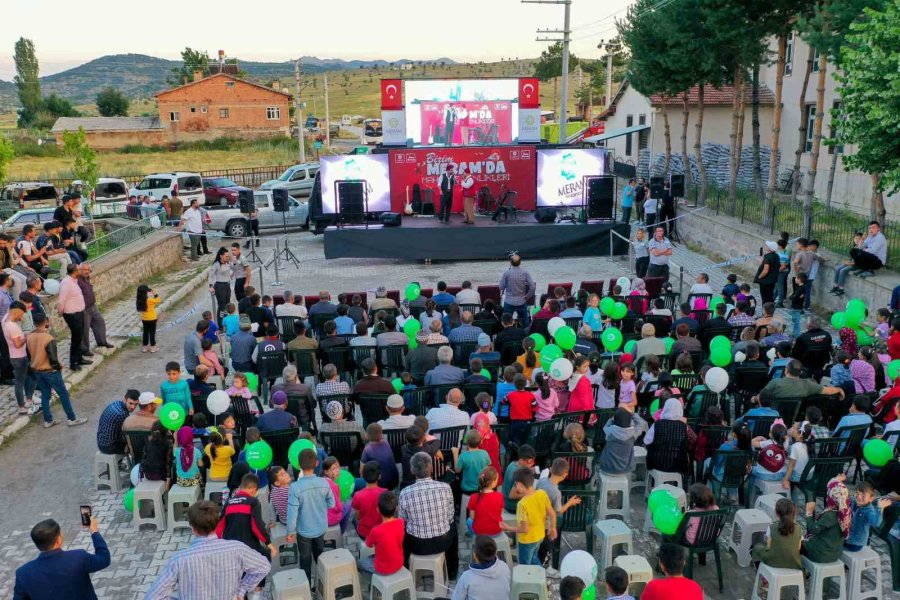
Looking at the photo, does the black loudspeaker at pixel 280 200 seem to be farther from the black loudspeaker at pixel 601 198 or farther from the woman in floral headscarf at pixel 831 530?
the woman in floral headscarf at pixel 831 530

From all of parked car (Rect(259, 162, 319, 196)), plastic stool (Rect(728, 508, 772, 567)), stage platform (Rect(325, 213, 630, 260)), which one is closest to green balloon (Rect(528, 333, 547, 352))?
plastic stool (Rect(728, 508, 772, 567))

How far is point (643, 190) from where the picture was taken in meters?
22.3

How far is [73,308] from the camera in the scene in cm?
1121

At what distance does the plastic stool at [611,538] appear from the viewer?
246 inches

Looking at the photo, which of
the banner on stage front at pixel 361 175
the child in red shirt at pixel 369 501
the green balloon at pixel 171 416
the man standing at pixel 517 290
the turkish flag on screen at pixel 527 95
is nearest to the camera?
A: the child in red shirt at pixel 369 501

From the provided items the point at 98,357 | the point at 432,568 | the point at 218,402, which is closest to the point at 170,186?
the point at 98,357

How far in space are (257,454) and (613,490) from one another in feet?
10.6

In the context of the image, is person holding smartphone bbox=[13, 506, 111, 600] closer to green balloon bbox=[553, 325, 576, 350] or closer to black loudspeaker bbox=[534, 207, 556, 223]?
green balloon bbox=[553, 325, 576, 350]

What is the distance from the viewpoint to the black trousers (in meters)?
11.4

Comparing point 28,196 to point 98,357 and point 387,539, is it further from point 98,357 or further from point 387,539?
point 387,539

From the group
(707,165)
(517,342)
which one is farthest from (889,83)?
(707,165)

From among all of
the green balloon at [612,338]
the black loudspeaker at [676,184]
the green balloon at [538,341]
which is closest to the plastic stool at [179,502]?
the green balloon at [538,341]

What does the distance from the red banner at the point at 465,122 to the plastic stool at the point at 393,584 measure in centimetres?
1883

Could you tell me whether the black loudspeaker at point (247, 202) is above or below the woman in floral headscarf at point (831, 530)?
above
